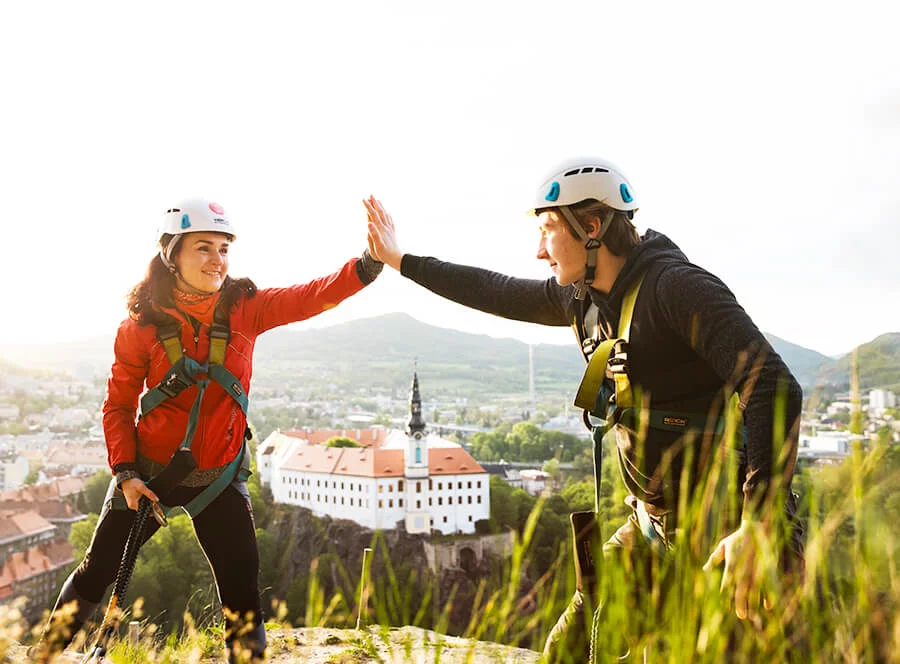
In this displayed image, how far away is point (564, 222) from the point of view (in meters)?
2.46

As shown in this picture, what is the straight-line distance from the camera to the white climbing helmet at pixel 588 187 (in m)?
2.47

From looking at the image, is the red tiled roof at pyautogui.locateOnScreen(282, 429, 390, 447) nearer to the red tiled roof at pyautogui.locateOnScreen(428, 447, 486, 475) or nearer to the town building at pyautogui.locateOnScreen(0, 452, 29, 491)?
the red tiled roof at pyautogui.locateOnScreen(428, 447, 486, 475)

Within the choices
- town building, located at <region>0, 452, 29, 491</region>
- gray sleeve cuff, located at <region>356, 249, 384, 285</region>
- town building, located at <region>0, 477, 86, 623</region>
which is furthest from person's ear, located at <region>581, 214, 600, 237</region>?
town building, located at <region>0, 452, 29, 491</region>

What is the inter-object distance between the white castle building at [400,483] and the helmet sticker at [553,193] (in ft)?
186

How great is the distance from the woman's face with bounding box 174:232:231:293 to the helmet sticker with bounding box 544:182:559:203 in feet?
5.06

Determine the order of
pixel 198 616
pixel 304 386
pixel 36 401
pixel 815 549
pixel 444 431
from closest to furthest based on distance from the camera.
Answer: pixel 815 549 < pixel 198 616 < pixel 444 431 < pixel 36 401 < pixel 304 386

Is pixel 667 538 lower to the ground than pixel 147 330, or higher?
lower

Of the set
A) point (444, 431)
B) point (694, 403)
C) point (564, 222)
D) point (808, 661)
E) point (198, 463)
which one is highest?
point (564, 222)

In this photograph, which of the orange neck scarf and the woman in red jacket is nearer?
the woman in red jacket

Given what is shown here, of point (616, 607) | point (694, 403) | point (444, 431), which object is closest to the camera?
point (616, 607)

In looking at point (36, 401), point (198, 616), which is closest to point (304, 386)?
point (36, 401)

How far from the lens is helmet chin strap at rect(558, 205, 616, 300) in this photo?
2348 mm

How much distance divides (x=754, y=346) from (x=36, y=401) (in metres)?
148

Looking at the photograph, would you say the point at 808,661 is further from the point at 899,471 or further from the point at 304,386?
the point at 304,386
